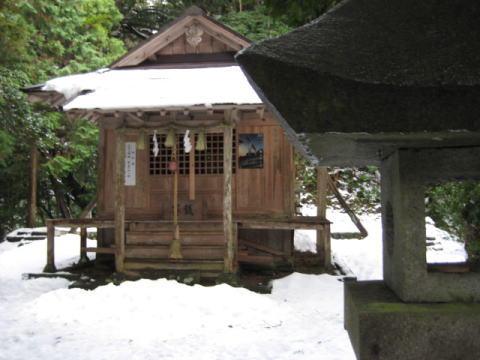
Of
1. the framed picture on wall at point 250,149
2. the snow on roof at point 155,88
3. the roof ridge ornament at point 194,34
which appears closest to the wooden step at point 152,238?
the framed picture on wall at point 250,149

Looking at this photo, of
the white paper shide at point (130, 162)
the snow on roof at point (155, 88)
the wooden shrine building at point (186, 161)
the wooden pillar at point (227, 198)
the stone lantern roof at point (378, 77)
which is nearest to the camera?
the stone lantern roof at point (378, 77)

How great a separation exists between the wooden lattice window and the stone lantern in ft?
25.8

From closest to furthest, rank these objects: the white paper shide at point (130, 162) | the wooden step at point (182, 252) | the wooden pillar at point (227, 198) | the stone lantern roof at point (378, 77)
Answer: the stone lantern roof at point (378, 77), the wooden pillar at point (227, 198), the wooden step at point (182, 252), the white paper shide at point (130, 162)

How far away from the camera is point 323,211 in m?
9.18

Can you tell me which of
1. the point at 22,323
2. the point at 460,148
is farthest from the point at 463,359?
the point at 22,323

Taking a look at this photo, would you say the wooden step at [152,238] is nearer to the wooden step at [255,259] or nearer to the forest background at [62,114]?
the wooden step at [255,259]

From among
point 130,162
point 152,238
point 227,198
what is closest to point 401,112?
point 227,198

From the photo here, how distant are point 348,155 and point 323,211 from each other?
291 inches

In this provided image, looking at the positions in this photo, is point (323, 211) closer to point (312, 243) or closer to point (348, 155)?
point (312, 243)

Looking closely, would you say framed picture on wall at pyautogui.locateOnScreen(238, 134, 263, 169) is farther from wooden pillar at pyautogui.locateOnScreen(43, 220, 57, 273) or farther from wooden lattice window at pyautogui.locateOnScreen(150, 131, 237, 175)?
wooden pillar at pyautogui.locateOnScreen(43, 220, 57, 273)

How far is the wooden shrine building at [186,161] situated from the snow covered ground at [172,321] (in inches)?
46.3

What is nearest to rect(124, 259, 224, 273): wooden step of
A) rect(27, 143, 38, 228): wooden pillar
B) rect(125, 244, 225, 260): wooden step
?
rect(125, 244, 225, 260): wooden step

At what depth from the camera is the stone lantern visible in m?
1.43

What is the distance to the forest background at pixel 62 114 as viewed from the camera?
10109 mm
